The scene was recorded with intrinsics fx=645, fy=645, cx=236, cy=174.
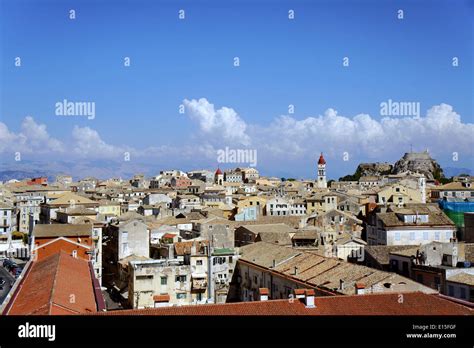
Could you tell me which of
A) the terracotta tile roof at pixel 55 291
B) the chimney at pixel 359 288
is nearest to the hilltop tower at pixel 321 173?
the terracotta tile roof at pixel 55 291

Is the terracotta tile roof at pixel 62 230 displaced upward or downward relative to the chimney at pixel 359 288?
upward

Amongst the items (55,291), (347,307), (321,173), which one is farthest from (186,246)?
(321,173)

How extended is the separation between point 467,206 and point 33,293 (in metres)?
26.1

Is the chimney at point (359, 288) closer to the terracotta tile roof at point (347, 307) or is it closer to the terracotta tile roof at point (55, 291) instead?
the terracotta tile roof at point (347, 307)

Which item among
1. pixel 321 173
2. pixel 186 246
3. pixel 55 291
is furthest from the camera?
pixel 321 173

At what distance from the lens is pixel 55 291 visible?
1306 cm

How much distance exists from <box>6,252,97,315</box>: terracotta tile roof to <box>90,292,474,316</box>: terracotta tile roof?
72.4 inches

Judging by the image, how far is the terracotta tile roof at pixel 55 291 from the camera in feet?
38.1

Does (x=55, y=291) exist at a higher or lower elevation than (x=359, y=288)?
higher

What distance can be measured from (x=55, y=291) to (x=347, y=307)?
5926mm

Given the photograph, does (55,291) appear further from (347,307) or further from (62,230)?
(62,230)

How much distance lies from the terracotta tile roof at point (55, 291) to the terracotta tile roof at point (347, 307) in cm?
184
